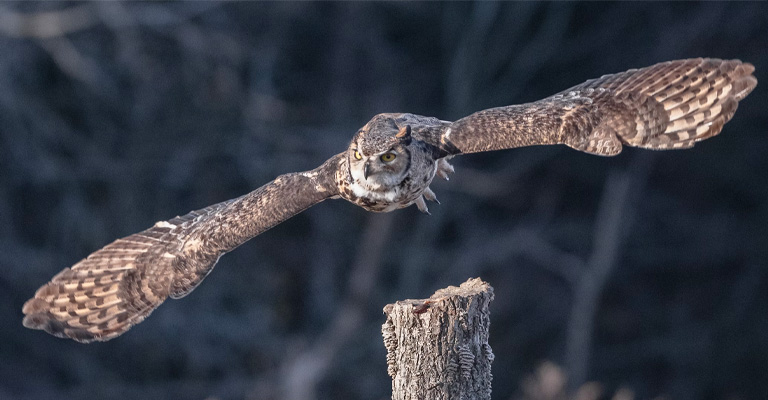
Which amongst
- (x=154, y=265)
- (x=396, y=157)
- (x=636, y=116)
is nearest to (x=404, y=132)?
(x=396, y=157)

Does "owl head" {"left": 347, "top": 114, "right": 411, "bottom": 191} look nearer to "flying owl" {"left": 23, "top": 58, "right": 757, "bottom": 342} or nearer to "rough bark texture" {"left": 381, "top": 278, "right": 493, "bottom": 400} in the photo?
"flying owl" {"left": 23, "top": 58, "right": 757, "bottom": 342}

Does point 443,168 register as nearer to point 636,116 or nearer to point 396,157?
point 396,157

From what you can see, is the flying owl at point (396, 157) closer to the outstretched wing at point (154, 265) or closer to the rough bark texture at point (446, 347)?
the outstretched wing at point (154, 265)

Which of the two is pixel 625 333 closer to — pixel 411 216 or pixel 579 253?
pixel 579 253

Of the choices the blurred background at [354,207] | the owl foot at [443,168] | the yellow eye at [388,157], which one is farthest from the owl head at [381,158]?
the blurred background at [354,207]

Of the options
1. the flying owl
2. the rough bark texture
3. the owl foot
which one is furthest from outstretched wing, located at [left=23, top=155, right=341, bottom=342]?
the rough bark texture

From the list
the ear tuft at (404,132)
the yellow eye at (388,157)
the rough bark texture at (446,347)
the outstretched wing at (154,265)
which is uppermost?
the ear tuft at (404,132)
